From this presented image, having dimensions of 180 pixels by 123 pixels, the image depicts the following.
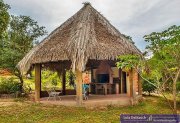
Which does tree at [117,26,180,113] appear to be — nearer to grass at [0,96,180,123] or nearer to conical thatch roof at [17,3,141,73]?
grass at [0,96,180,123]

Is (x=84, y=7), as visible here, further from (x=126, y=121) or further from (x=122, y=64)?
(x=126, y=121)

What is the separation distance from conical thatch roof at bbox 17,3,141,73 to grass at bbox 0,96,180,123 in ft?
6.83

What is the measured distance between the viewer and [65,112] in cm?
1408

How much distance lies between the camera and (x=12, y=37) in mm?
33000

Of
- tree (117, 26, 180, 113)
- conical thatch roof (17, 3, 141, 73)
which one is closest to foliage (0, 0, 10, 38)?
conical thatch roof (17, 3, 141, 73)

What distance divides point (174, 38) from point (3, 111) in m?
8.89

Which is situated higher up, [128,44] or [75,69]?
[128,44]

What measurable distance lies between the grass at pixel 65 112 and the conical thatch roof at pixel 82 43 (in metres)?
2.08

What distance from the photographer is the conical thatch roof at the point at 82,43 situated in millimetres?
15094

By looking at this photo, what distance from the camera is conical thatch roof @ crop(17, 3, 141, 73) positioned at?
15.1 metres

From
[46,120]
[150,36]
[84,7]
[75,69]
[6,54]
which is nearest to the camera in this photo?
[150,36]

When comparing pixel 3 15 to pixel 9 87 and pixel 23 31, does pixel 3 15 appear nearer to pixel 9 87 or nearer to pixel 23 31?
pixel 9 87

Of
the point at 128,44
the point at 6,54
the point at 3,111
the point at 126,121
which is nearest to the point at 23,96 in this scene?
the point at 6,54

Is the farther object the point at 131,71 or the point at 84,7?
the point at 84,7
